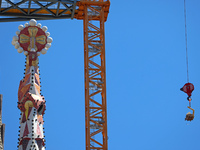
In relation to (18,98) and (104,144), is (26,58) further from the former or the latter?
(104,144)

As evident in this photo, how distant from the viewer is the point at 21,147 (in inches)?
1909

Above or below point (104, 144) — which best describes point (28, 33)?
above

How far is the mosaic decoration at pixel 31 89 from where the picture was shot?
48531 millimetres

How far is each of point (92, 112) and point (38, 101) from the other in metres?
9.43

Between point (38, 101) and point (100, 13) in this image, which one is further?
point (100, 13)

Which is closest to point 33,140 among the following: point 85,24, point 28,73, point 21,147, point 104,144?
point 21,147

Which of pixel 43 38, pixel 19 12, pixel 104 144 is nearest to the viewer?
pixel 43 38

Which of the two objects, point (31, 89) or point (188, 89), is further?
point (188, 89)

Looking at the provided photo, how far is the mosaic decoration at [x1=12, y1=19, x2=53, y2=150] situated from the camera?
159 ft

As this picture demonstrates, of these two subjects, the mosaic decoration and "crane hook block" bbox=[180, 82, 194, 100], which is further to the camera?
"crane hook block" bbox=[180, 82, 194, 100]

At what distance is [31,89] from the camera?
1957 inches

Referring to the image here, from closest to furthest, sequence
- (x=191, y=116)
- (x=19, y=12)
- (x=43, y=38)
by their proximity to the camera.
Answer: (x=191, y=116) → (x=43, y=38) → (x=19, y=12)

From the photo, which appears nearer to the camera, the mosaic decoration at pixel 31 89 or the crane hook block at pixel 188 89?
the mosaic decoration at pixel 31 89

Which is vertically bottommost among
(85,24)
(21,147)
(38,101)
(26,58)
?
(21,147)
